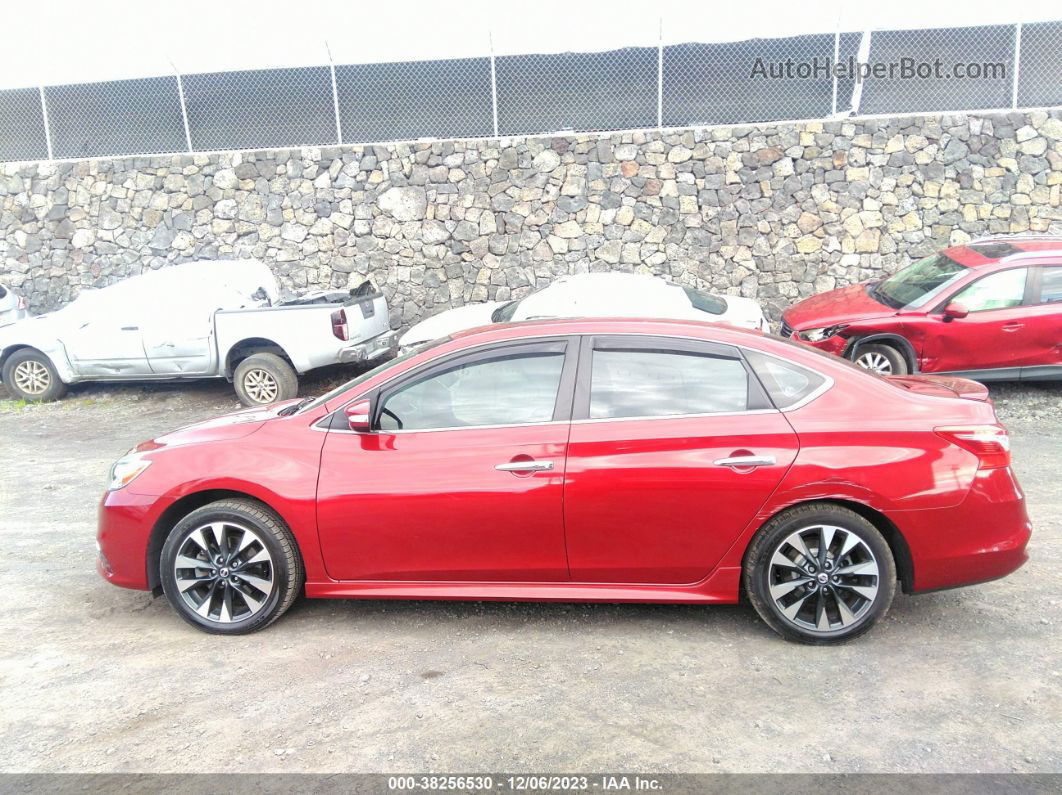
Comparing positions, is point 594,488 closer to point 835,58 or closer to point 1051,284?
point 1051,284

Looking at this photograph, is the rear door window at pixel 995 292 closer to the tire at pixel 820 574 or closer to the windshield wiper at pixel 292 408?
the tire at pixel 820 574

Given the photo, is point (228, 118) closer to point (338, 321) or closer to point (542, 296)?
point (338, 321)

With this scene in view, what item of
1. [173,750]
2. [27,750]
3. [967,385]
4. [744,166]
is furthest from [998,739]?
[744,166]

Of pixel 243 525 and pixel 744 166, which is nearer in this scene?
pixel 243 525

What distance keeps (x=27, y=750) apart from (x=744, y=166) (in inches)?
466

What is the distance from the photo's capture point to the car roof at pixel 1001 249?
959 cm

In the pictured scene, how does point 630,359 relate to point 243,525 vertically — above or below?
above

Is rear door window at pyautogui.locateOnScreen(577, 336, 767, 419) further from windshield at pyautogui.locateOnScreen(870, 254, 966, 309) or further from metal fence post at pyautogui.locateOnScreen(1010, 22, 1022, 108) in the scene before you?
metal fence post at pyautogui.locateOnScreen(1010, 22, 1022, 108)

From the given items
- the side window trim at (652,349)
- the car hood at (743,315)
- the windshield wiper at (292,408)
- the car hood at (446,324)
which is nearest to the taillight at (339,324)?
the car hood at (446,324)

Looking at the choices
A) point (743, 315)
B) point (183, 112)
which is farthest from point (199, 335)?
point (743, 315)

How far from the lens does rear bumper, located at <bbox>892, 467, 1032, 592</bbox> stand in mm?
4359

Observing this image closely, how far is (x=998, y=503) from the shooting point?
14.4 feet

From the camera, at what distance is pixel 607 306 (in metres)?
9.45

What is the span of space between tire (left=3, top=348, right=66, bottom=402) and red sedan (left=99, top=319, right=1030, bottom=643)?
7726mm
